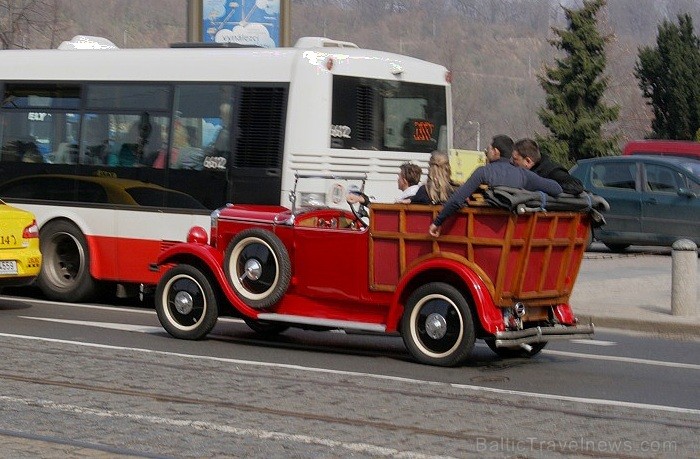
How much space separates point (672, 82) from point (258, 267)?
Result: 38.6 meters

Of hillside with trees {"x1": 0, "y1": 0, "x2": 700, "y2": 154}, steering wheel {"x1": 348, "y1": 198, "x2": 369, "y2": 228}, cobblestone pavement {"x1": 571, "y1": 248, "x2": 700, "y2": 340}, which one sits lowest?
cobblestone pavement {"x1": 571, "y1": 248, "x2": 700, "y2": 340}

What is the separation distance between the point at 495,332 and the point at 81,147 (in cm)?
752

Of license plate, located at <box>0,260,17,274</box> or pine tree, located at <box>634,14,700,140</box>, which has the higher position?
pine tree, located at <box>634,14,700,140</box>

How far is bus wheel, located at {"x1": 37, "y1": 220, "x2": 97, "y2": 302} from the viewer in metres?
16.2

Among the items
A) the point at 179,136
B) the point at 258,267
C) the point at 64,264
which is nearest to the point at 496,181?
the point at 258,267

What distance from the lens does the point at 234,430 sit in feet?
26.7

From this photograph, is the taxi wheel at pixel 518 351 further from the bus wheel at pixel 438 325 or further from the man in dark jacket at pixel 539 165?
the man in dark jacket at pixel 539 165

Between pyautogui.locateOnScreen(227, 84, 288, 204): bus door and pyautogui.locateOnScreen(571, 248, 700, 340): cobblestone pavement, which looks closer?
pyautogui.locateOnScreen(571, 248, 700, 340): cobblestone pavement

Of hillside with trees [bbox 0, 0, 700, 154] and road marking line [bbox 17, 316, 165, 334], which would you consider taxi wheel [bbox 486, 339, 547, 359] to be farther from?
hillside with trees [bbox 0, 0, 700, 154]

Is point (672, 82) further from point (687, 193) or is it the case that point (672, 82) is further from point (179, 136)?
point (179, 136)

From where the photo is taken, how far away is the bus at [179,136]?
49.2 feet

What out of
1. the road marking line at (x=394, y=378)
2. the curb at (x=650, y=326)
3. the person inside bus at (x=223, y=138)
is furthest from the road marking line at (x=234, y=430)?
the curb at (x=650, y=326)
